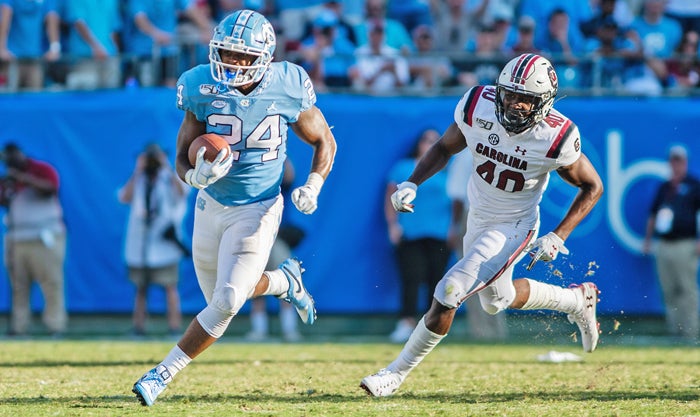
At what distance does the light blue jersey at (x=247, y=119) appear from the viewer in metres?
6.04


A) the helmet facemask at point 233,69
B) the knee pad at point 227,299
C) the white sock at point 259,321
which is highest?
the helmet facemask at point 233,69

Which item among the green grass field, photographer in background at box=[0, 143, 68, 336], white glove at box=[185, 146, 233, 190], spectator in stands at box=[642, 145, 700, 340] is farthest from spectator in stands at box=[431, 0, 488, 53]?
white glove at box=[185, 146, 233, 190]

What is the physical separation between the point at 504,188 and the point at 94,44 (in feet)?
21.7

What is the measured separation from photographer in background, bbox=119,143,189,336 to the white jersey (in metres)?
5.22

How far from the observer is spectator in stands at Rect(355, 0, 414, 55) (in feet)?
39.1

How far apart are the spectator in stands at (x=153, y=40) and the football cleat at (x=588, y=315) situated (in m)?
5.75

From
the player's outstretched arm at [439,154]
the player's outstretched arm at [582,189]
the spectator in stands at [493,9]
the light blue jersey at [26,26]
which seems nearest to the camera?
the player's outstretched arm at [582,189]

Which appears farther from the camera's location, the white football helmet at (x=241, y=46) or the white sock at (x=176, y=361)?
the white football helmet at (x=241, y=46)

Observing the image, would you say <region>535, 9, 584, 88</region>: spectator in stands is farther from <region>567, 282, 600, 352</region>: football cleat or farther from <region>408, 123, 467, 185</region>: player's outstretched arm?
<region>408, 123, 467, 185</region>: player's outstretched arm

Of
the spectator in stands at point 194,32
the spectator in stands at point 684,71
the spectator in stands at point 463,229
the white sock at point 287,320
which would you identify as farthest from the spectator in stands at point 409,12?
the white sock at point 287,320

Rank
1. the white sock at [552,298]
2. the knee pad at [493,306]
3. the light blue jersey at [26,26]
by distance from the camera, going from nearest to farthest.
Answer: the knee pad at [493,306]
the white sock at [552,298]
the light blue jersey at [26,26]

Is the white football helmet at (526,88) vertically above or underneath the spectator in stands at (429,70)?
above

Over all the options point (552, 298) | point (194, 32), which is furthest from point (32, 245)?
point (552, 298)

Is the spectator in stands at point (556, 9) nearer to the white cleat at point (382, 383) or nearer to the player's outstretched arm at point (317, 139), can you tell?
the player's outstretched arm at point (317, 139)
